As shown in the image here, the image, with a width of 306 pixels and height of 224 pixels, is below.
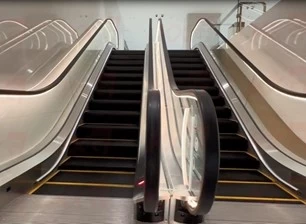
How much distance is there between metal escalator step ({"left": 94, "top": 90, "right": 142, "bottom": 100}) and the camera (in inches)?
213

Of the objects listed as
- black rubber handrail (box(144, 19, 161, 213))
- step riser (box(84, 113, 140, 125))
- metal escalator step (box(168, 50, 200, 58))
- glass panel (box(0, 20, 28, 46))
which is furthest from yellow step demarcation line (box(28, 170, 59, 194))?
metal escalator step (box(168, 50, 200, 58))

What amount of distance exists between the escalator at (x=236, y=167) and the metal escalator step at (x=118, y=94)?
79 centimetres

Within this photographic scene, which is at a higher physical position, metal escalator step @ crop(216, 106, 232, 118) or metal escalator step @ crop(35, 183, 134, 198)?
metal escalator step @ crop(216, 106, 232, 118)

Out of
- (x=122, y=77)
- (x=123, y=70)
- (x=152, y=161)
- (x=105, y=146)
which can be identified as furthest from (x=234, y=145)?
(x=123, y=70)

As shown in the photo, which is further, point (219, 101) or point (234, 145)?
point (219, 101)

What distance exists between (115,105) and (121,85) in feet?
2.38

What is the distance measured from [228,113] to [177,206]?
8.72ft

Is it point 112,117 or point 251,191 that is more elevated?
point 112,117

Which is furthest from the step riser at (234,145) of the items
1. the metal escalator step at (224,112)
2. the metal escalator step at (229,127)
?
the metal escalator step at (224,112)

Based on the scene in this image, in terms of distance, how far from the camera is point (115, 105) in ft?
16.8

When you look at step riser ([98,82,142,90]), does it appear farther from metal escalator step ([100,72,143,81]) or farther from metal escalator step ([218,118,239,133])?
metal escalator step ([218,118,239,133])

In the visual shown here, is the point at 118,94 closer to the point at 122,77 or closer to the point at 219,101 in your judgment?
the point at 122,77

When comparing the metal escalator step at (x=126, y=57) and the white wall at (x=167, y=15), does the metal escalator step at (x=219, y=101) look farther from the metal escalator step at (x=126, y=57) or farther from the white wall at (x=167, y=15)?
the white wall at (x=167, y=15)

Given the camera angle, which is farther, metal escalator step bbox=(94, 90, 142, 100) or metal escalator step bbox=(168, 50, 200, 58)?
metal escalator step bbox=(168, 50, 200, 58)
